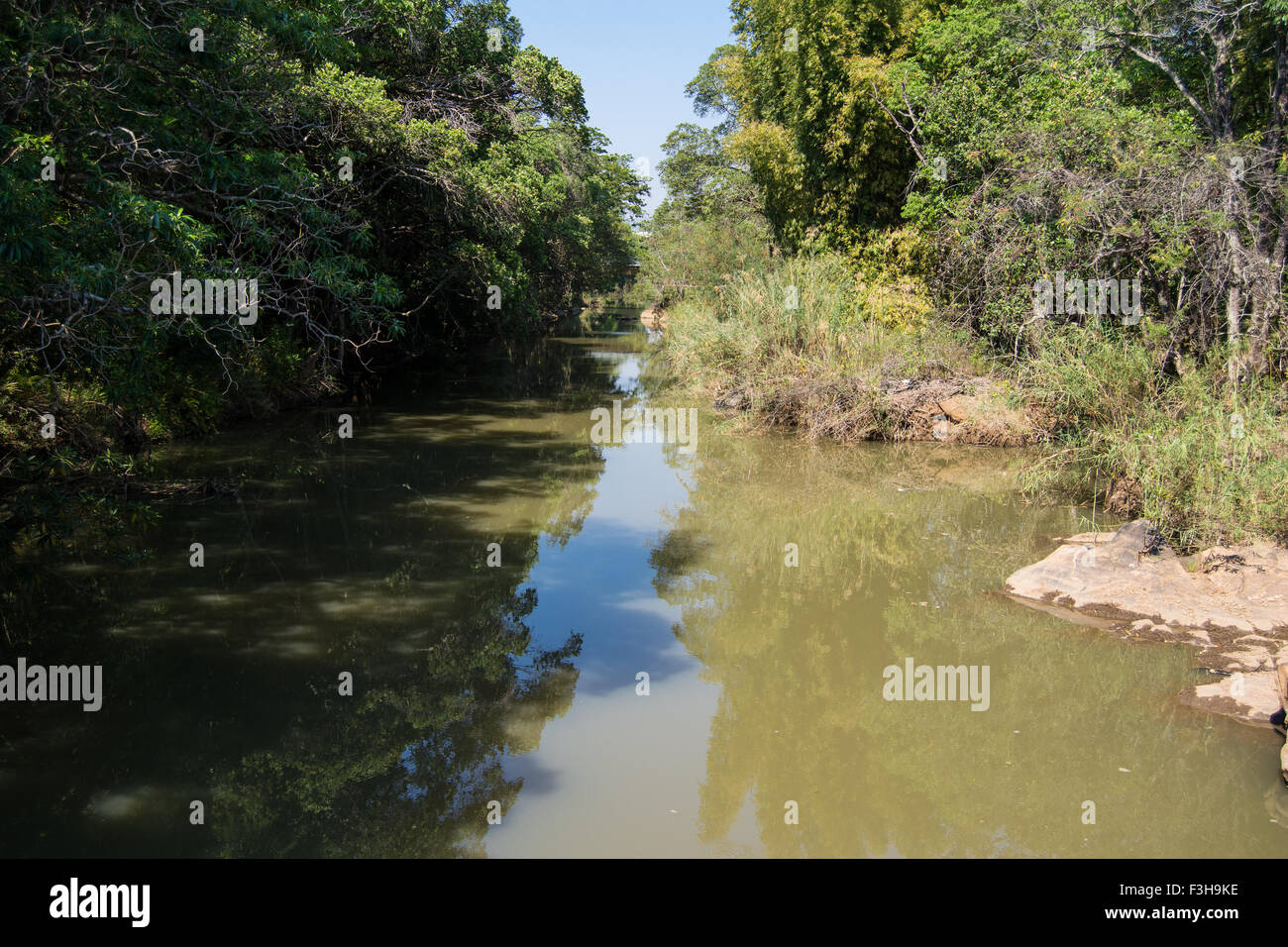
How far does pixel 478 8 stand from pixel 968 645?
45.9 feet

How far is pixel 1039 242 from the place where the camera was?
35.2ft

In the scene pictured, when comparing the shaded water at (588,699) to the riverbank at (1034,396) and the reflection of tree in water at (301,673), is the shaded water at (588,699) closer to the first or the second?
the reflection of tree in water at (301,673)

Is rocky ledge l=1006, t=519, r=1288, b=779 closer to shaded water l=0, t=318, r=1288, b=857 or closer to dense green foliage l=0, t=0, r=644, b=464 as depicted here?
shaded water l=0, t=318, r=1288, b=857

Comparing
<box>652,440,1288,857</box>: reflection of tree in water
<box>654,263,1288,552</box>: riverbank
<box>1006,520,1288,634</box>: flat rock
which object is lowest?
<box>652,440,1288,857</box>: reflection of tree in water

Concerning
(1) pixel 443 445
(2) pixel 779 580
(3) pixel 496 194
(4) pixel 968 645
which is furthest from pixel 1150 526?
(3) pixel 496 194

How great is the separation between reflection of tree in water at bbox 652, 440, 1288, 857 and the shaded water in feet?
0.07

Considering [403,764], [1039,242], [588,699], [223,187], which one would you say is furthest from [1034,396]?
[223,187]

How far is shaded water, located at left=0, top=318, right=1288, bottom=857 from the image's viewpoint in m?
4.03

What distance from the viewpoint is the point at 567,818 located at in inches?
160

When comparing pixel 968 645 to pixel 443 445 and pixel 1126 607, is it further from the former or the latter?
pixel 443 445

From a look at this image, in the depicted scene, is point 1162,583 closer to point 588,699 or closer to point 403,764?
point 588,699

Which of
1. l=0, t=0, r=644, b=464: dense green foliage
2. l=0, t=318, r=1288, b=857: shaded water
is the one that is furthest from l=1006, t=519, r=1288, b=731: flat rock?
l=0, t=0, r=644, b=464: dense green foliage

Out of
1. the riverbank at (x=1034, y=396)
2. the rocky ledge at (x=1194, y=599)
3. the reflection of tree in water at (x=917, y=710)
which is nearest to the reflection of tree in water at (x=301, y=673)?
the reflection of tree in water at (x=917, y=710)

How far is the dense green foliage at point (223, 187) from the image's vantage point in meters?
5.28
